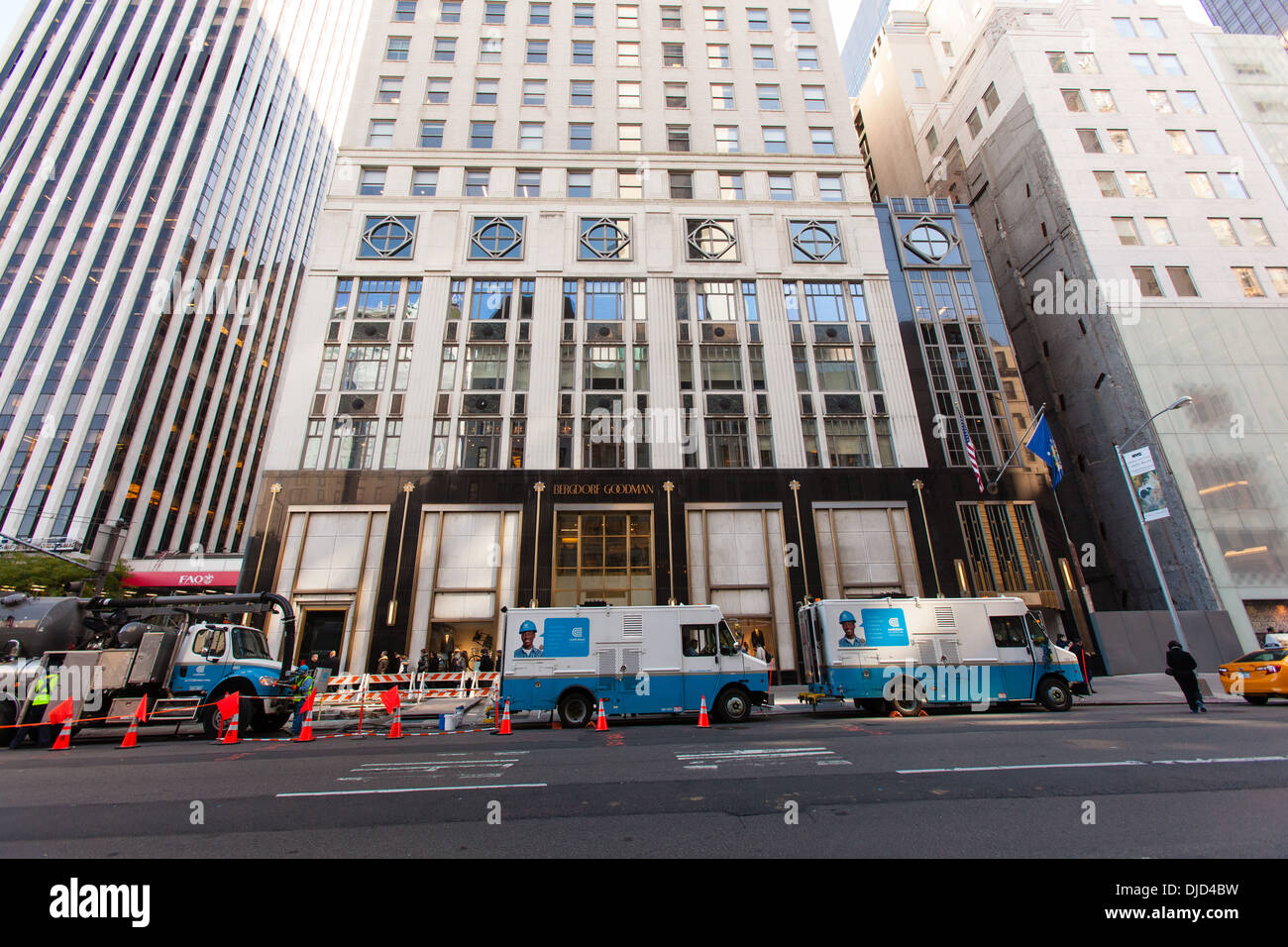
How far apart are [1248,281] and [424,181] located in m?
49.8

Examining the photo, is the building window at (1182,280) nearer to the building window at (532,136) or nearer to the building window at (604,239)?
the building window at (604,239)

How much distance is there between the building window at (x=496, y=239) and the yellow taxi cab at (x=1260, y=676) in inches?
1404

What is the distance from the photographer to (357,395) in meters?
30.0

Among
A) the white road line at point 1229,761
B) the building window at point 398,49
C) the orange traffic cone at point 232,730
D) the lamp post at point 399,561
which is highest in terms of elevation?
the building window at point 398,49

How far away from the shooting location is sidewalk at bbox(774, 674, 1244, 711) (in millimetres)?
18672

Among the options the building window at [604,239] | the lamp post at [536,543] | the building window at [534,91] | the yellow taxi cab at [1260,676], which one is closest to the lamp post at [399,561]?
the lamp post at [536,543]

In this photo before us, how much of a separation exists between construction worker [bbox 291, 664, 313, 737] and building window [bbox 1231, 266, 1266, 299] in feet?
165

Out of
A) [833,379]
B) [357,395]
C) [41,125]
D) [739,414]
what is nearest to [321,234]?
[357,395]

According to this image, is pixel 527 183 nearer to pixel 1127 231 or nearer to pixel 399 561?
pixel 399 561

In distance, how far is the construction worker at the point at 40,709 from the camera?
14.0 meters

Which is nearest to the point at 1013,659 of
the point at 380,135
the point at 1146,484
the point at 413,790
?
the point at 1146,484

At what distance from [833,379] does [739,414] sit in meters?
5.89

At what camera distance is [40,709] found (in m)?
14.3
